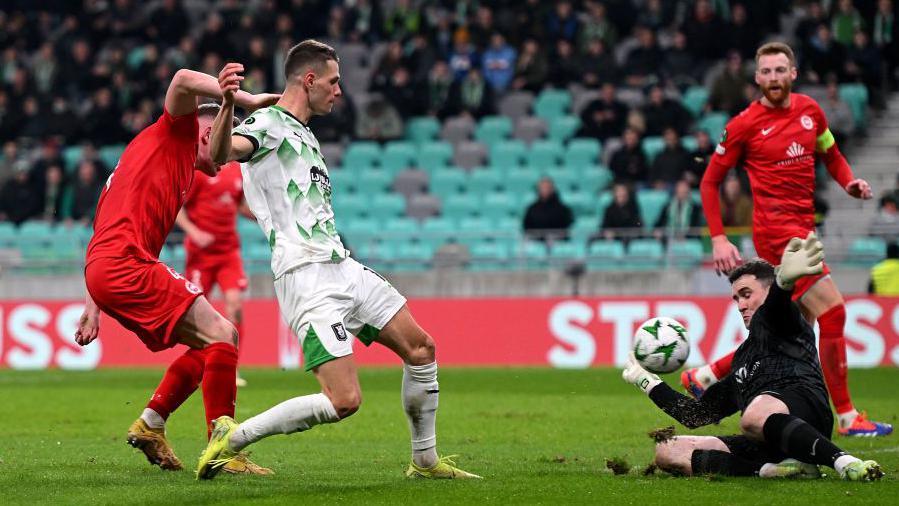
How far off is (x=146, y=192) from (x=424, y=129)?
15.8m

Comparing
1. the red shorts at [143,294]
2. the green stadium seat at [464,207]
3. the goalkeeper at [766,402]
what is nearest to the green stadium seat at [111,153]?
the green stadium seat at [464,207]

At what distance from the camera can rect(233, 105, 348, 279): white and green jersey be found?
22.4 ft

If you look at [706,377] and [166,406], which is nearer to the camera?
[166,406]

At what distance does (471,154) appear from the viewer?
22125 millimetres

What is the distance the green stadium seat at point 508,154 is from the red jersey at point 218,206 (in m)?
8.43

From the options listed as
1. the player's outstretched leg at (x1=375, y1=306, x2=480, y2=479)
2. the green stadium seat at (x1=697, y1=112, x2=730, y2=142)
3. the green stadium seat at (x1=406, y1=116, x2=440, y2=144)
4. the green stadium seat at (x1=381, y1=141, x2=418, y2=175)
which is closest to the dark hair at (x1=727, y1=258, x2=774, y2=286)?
the player's outstretched leg at (x1=375, y1=306, x2=480, y2=479)

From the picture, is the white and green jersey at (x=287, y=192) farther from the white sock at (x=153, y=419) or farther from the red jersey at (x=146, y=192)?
Result: the white sock at (x=153, y=419)

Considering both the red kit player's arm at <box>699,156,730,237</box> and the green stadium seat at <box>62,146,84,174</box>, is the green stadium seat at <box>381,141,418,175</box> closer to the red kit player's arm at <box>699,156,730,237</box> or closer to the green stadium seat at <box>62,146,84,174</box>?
the green stadium seat at <box>62,146,84,174</box>

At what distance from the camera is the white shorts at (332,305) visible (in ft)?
22.0

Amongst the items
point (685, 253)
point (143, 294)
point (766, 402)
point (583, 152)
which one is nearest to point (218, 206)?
point (685, 253)

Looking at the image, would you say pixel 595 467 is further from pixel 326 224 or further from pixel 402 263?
pixel 402 263

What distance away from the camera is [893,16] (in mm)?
21609

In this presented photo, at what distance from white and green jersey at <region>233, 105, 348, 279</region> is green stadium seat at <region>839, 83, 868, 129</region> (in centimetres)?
1574

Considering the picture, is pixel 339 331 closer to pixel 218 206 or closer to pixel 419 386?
pixel 419 386
